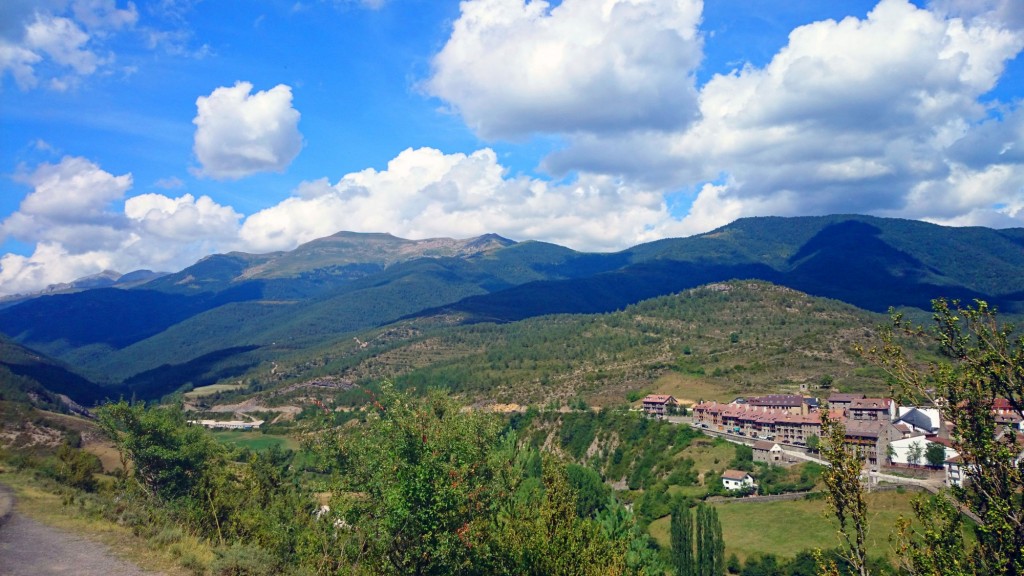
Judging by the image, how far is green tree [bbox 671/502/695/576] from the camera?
5975cm

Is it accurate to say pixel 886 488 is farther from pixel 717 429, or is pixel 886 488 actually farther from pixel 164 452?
pixel 164 452

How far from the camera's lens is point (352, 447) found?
20.3 m

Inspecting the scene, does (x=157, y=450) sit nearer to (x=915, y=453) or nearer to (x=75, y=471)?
(x=75, y=471)

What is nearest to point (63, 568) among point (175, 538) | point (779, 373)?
point (175, 538)

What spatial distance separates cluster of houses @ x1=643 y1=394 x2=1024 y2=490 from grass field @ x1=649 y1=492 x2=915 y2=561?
8.36 meters

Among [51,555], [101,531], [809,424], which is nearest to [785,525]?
[809,424]

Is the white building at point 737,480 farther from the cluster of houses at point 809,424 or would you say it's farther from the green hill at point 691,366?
the green hill at point 691,366

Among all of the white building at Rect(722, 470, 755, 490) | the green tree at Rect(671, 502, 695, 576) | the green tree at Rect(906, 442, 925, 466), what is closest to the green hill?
the green tree at Rect(906, 442, 925, 466)

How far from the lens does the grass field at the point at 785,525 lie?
60531mm

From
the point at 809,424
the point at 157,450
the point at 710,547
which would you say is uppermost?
the point at 157,450

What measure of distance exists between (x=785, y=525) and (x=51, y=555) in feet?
229

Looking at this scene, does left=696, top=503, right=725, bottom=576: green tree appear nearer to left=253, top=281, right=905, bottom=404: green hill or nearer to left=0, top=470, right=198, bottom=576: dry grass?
left=0, top=470, right=198, bottom=576: dry grass

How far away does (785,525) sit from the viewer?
6681cm

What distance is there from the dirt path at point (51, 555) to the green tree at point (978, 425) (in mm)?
22352
